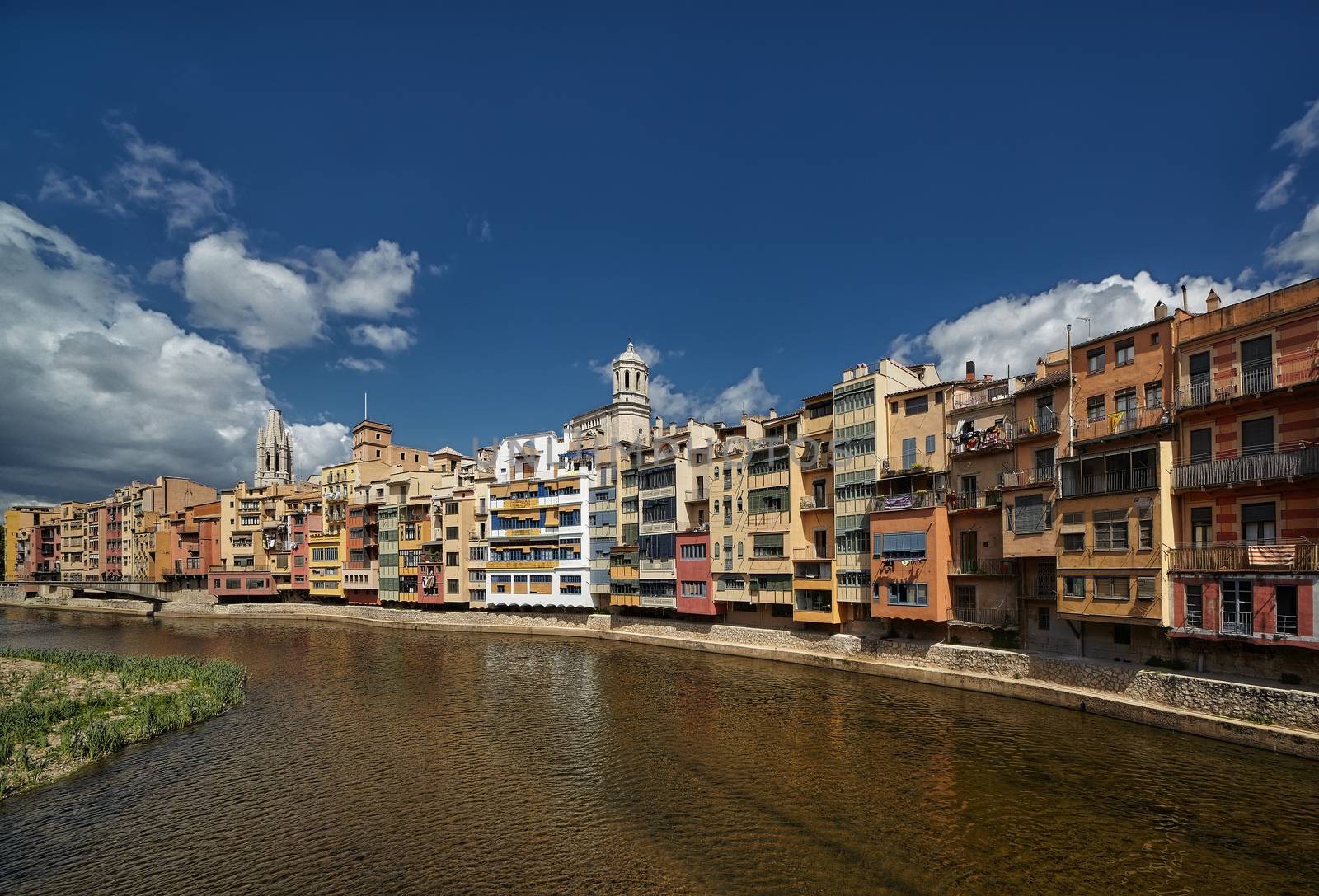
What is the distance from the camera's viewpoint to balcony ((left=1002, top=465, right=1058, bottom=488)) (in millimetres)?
40188

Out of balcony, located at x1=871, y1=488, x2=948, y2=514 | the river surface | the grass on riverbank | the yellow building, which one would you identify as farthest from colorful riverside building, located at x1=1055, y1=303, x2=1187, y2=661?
the yellow building

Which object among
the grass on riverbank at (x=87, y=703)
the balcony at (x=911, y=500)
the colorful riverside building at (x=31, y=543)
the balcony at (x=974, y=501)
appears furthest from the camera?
the colorful riverside building at (x=31, y=543)

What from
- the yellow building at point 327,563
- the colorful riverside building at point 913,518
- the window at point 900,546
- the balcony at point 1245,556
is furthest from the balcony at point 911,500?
the yellow building at point 327,563

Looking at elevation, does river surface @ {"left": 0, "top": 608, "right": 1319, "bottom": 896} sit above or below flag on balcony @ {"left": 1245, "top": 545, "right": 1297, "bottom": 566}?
below

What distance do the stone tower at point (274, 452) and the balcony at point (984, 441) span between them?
16451 cm

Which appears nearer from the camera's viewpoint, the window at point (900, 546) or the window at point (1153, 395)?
the window at point (1153, 395)

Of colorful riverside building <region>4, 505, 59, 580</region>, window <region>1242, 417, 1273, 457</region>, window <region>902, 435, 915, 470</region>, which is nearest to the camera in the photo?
window <region>1242, 417, 1273, 457</region>

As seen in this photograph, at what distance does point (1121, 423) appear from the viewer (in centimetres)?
3703

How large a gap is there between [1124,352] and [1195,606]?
1424cm

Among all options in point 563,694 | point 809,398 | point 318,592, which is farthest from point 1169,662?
point 318,592

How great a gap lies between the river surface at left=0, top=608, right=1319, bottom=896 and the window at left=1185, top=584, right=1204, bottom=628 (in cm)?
552

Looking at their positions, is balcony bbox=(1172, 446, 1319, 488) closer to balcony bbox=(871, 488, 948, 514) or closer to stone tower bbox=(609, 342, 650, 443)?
balcony bbox=(871, 488, 948, 514)

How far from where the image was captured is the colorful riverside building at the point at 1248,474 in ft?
96.7

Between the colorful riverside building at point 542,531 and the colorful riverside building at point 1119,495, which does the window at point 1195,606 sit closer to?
the colorful riverside building at point 1119,495
